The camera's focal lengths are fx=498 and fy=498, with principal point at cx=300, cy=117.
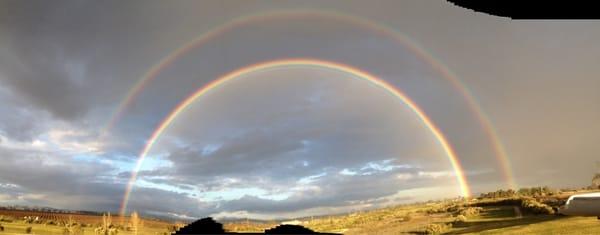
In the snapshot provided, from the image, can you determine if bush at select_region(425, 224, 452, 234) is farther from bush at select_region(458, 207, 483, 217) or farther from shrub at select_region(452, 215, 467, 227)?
bush at select_region(458, 207, 483, 217)

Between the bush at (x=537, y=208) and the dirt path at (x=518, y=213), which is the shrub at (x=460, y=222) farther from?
the bush at (x=537, y=208)

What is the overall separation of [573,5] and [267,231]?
349 cm

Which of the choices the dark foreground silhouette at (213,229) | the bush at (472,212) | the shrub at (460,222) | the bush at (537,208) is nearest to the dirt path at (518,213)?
the bush at (537,208)

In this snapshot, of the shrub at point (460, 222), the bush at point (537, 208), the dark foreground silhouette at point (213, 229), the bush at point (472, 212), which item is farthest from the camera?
the bush at point (472, 212)

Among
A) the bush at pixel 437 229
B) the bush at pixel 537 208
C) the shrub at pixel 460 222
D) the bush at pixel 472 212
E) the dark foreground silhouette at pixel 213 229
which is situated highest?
the dark foreground silhouette at pixel 213 229

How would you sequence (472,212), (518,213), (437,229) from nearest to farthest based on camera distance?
(437,229) → (518,213) → (472,212)

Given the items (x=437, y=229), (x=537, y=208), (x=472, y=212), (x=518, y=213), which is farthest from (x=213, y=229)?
(x=472, y=212)

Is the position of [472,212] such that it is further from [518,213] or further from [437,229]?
[437,229]

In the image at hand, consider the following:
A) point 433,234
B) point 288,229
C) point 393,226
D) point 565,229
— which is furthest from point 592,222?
point 288,229

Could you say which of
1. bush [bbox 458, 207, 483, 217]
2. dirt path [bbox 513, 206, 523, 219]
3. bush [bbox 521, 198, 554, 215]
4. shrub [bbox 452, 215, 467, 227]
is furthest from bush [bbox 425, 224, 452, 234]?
bush [bbox 521, 198, 554, 215]

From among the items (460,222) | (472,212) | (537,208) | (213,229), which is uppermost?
(213,229)

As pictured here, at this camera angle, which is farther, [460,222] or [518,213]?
[460,222]

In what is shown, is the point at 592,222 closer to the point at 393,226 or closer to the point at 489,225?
the point at 489,225

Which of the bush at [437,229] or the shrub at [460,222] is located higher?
the shrub at [460,222]
